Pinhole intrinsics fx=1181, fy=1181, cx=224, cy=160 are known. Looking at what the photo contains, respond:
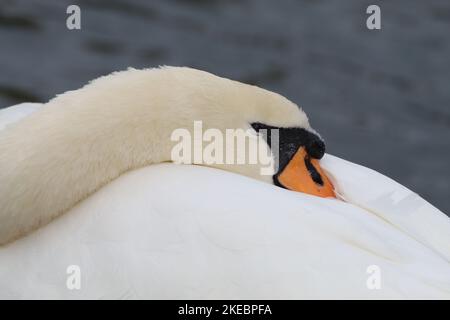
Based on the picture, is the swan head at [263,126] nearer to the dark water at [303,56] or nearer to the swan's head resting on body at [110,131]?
the swan's head resting on body at [110,131]

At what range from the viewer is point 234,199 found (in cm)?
341

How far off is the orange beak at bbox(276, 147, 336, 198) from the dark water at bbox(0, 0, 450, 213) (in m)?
2.75

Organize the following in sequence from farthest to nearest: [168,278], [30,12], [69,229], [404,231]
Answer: [30,12], [404,231], [69,229], [168,278]

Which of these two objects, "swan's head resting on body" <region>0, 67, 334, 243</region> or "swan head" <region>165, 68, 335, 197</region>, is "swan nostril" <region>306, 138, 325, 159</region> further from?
"swan's head resting on body" <region>0, 67, 334, 243</region>

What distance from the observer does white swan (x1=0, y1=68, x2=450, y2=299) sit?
3.23 metres

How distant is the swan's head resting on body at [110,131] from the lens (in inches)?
138

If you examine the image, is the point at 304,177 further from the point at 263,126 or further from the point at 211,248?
the point at 211,248

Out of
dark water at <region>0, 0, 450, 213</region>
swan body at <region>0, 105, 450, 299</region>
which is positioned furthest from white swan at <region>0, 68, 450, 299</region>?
dark water at <region>0, 0, 450, 213</region>

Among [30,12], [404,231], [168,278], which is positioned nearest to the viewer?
[168,278]

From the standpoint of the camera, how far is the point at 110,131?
141 inches

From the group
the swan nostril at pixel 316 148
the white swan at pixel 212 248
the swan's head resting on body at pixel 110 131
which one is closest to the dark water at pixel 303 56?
the swan nostril at pixel 316 148
